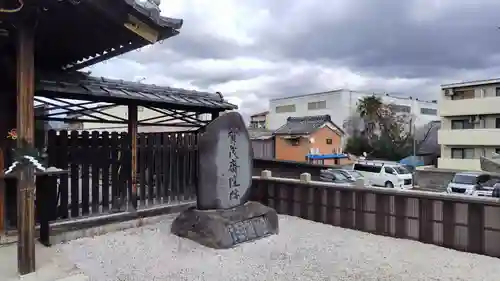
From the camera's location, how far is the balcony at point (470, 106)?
1019 inches

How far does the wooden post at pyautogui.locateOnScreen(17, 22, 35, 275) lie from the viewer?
13.5 feet

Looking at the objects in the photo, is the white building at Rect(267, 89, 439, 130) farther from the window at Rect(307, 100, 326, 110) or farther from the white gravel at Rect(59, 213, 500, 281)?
the white gravel at Rect(59, 213, 500, 281)

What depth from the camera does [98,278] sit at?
471cm

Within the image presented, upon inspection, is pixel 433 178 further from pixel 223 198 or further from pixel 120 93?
pixel 120 93

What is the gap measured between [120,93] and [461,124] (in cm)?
2879

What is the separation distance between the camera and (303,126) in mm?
34156

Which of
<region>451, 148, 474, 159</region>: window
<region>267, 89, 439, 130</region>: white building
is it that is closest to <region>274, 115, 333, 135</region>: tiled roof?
<region>267, 89, 439, 130</region>: white building

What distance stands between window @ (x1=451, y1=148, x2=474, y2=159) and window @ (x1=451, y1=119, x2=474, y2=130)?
1.69m

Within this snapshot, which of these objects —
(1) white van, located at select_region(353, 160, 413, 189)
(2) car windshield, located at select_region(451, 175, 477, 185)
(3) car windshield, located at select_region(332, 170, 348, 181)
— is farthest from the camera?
(1) white van, located at select_region(353, 160, 413, 189)

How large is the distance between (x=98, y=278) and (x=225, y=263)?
1.74 metres

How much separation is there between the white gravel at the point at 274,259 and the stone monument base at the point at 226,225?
0.15 metres

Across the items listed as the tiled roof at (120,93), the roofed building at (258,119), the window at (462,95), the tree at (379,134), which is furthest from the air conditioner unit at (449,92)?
the roofed building at (258,119)

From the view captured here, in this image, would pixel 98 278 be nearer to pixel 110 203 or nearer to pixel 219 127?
pixel 110 203

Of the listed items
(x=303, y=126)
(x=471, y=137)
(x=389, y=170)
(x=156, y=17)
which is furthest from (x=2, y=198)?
(x=303, y=126)
